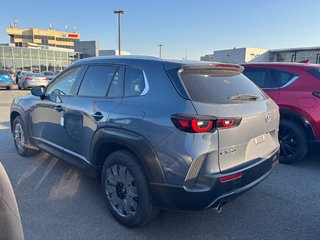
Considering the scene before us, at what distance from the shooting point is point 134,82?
8.79 feet

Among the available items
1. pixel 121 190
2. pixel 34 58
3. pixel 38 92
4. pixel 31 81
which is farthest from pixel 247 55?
pixel 121 190

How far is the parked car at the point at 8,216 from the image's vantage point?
1574 mm

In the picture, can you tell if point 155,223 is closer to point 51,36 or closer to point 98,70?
point 98,70

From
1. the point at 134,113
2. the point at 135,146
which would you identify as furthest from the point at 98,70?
the point at 135,146

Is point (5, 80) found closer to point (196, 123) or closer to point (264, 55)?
point (196, 123)

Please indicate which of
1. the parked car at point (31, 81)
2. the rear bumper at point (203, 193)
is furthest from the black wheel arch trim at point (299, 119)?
the parked car at point (31, 81)

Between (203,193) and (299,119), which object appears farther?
(299,119)

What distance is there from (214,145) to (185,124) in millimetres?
300

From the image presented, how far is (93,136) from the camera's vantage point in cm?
294

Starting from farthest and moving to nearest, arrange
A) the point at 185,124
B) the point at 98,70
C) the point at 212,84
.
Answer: the point at 98,70, the point at 212,84, the point at 185,124

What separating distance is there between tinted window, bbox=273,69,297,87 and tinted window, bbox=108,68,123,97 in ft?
9.77

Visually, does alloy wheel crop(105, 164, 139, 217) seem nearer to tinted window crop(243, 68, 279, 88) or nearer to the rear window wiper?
the rear window wiper

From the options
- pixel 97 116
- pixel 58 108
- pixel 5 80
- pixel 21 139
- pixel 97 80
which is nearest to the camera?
pixel 97 116

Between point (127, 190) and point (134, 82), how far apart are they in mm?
1098
